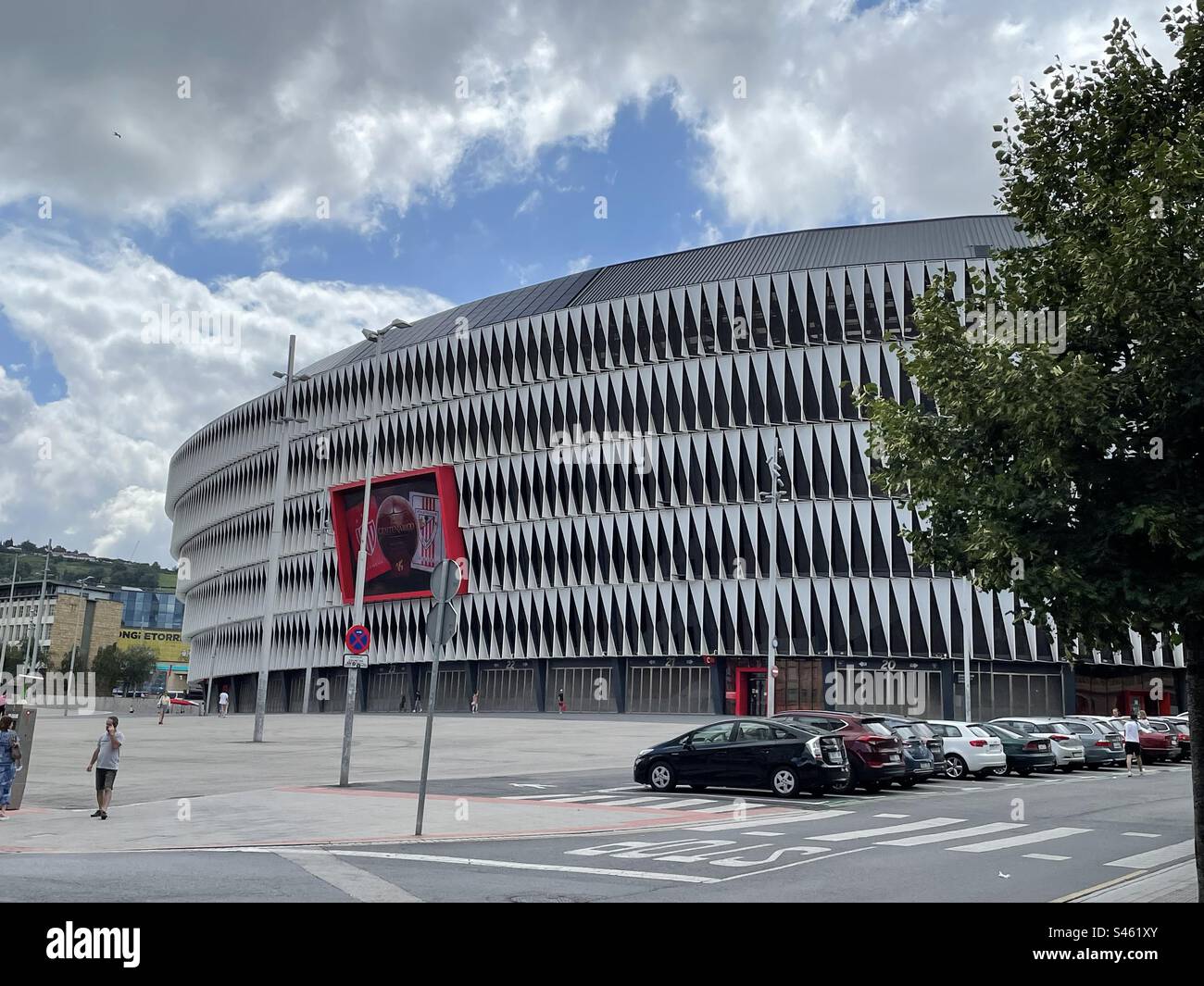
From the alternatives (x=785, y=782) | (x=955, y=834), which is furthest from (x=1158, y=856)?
(x=785, y=782)

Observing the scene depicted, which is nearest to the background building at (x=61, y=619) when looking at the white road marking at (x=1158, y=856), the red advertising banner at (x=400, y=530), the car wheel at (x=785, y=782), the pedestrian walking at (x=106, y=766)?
the red advertising banner at (x=400, y=530)

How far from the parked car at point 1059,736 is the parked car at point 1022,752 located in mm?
279

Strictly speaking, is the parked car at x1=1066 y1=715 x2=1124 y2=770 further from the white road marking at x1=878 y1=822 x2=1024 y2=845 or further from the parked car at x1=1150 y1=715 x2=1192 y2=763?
the white road marking at x1=878 y1=822 x2=1024 y2=845

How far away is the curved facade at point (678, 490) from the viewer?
61812mm

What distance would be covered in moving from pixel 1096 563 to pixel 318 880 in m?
7.66

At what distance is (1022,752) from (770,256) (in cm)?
4813

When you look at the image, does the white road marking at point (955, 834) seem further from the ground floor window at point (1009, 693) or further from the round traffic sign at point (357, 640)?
the ground floor window at point (1009, 693)

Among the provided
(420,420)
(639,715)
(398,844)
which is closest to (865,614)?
(639,715)

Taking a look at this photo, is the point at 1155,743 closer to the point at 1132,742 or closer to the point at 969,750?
the point at 1132,742

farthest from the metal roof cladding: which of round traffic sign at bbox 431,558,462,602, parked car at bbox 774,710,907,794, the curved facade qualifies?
round traffic sign at bbox 431,558,462,602

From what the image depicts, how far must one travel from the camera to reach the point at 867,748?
22297 mm
